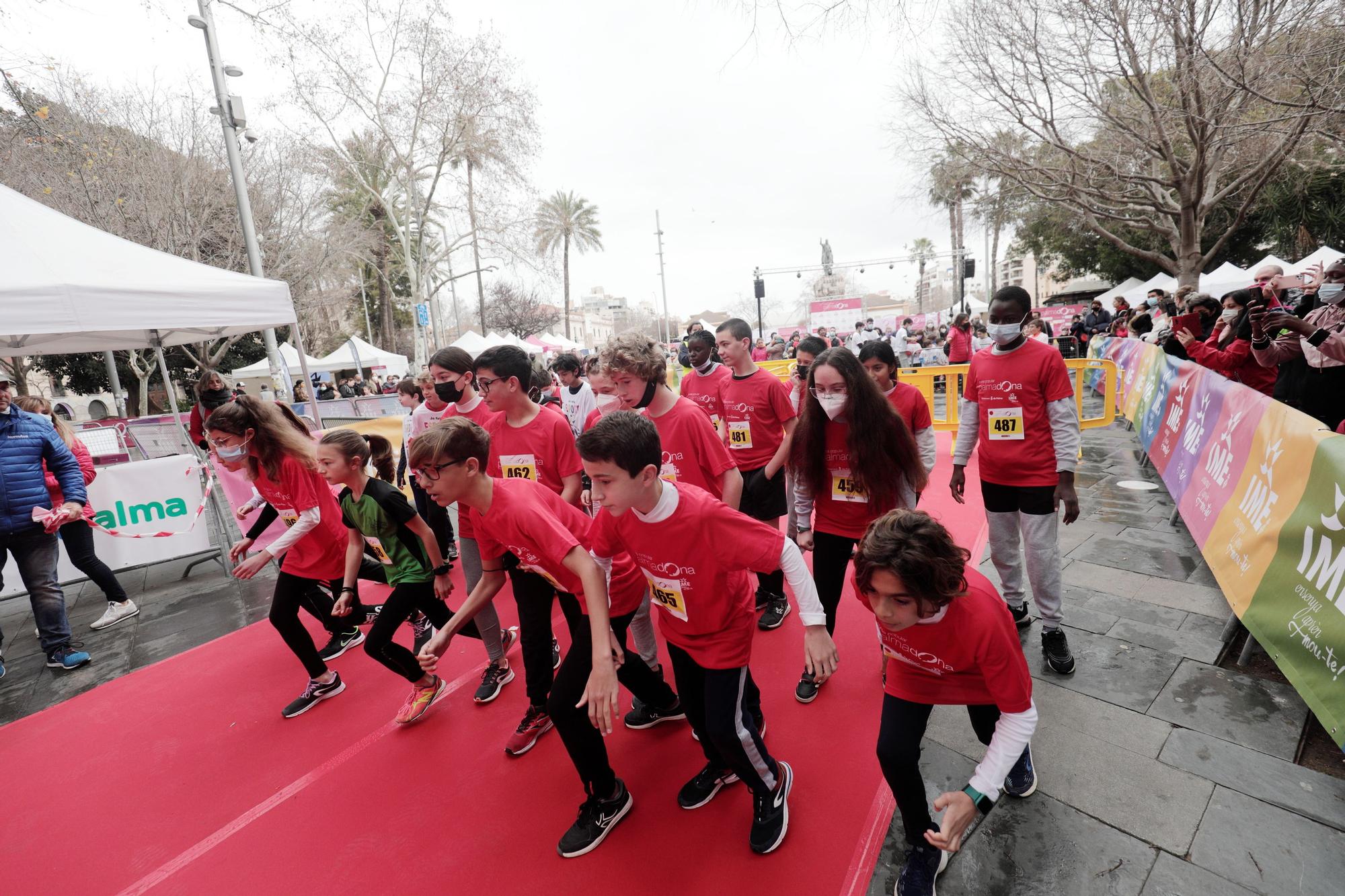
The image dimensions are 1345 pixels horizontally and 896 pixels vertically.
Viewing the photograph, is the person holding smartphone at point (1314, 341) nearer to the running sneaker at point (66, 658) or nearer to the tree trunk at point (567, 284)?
the running sneaker at point (66, 658)

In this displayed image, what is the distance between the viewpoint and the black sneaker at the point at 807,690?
318cm

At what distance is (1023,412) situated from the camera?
3.19 m

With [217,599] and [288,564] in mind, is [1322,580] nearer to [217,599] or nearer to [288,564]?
[288,564]

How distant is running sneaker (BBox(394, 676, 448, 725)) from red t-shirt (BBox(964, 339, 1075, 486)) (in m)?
3.36

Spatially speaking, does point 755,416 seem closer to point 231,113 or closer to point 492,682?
point 492,682

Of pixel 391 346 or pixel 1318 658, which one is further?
pixel 391 346

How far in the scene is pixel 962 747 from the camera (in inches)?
108

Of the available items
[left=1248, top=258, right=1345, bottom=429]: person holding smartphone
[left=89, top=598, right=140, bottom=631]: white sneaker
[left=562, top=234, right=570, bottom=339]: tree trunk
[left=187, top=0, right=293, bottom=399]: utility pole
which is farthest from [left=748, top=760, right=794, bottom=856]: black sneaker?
[left=562, top=234, right=570, bottom=339]: tree trunk

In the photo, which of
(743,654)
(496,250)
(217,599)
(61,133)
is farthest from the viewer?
(496,250)

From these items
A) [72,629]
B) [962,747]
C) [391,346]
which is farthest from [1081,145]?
[391,346]

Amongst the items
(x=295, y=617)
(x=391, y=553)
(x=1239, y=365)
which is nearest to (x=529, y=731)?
(x=391, y=553)

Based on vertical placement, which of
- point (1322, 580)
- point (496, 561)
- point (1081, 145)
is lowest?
point (1322, 580)

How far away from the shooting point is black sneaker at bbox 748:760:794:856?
2.28m

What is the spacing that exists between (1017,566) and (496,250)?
838 inches
